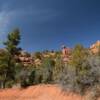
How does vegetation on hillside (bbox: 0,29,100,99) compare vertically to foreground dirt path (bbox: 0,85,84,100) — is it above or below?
above

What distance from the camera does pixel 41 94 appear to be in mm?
27531

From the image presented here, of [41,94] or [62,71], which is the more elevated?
[62,71]

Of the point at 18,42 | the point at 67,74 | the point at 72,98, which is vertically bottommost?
the point at 72,98

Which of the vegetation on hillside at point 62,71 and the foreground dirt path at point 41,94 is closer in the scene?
the vegetation on hillside at point 62,71

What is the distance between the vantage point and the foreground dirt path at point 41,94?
24.7m

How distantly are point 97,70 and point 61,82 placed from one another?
11.2 feet

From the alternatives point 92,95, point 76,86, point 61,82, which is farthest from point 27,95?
point 92,95

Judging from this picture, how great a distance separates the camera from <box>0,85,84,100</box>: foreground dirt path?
2467 cm

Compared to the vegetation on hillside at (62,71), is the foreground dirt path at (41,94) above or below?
below

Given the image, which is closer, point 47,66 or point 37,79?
point 37,79

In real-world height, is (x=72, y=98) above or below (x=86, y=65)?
below

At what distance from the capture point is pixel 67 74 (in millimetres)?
25672

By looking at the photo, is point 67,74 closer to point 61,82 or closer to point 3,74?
point 61,82

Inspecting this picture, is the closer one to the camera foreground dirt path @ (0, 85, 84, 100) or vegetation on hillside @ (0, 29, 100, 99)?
vegetation on hillside @ (0, 29, 100, 99)
